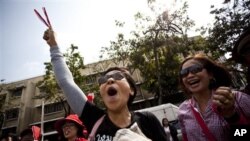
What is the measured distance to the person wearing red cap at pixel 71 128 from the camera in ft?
11.6

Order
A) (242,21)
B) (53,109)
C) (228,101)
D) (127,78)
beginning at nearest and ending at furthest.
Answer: (228,101)
(127,78)
(242,21)
(53,109)

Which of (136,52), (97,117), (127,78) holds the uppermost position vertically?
(136,52)

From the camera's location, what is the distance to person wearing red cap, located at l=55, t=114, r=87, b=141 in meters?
3.55

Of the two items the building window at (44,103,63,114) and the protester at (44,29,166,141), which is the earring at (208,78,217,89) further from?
the building window at (44,103,63,114)

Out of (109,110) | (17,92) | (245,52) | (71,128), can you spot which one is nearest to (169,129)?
(71,128)

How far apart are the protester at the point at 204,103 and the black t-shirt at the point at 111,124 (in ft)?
1.74

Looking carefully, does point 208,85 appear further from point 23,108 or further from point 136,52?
point 23,108

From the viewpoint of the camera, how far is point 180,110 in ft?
9.03

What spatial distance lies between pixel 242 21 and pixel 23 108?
29396 millimetres

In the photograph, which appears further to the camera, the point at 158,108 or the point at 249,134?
the point at 158,108

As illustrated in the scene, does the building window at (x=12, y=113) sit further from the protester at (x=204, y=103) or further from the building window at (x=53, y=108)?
the protester at (x=204, y=103)

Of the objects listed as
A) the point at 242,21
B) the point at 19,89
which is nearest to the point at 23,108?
the point at 19,89

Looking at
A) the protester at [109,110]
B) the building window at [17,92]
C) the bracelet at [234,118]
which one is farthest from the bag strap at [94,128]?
the building window at [17,92]

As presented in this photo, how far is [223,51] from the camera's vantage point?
19141mm
